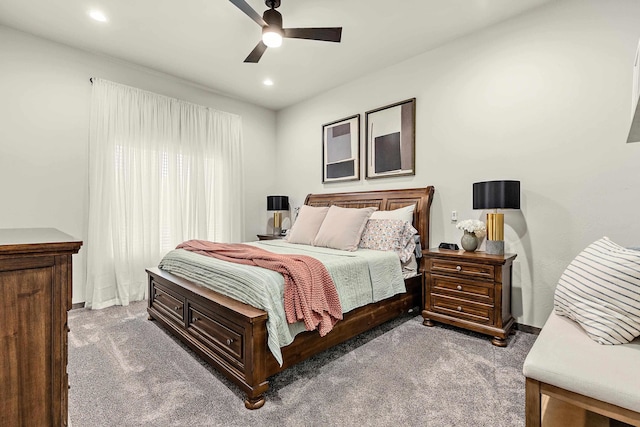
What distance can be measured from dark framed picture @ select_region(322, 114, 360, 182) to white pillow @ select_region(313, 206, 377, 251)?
1.01 meters

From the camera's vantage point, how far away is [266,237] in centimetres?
480

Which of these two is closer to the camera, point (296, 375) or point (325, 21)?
point (296, 375)

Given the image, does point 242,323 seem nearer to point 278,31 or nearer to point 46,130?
point 278,31

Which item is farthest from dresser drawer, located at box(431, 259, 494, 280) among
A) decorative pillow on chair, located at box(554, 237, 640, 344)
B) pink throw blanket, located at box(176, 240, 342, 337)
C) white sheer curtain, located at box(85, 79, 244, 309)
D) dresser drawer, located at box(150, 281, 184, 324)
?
white sheer curtain, located at box(85, 79, 244, 309)

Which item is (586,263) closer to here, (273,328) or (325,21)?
(273,328)

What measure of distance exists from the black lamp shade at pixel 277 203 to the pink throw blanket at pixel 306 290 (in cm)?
253

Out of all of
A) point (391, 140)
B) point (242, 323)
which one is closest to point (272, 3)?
point (391, 140)

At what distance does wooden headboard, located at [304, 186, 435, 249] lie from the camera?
3.41 metres

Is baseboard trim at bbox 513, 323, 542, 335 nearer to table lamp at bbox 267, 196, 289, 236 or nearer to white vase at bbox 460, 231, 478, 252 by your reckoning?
white vase at bbox 460, 231, 478, 252

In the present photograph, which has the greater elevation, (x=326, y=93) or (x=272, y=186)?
(x=326, y=93)

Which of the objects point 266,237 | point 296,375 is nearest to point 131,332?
point 296,375

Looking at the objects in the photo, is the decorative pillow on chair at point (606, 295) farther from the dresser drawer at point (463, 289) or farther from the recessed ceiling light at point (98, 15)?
the recessed ceiling light at point (98, 15)

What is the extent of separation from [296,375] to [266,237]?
292 centimetres

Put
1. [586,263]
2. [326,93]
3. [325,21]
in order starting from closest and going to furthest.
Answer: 1. [586,263]
2. [325,21]
3. [326,93]
